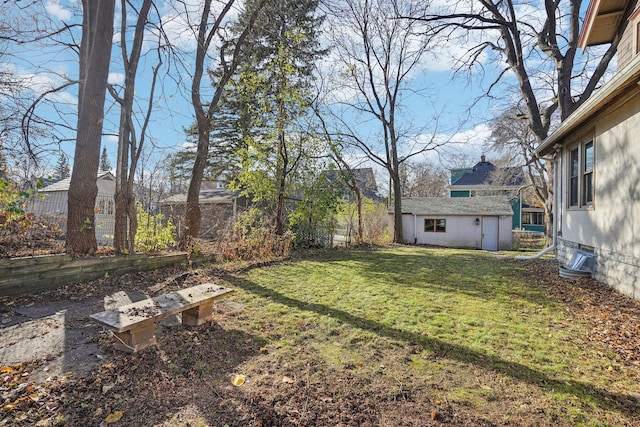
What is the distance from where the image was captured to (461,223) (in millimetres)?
20578

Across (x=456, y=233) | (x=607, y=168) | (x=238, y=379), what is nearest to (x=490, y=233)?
(x=456, y=233)

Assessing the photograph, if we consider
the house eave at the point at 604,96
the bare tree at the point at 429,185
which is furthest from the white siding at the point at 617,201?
the bare tree at the point at 429,185

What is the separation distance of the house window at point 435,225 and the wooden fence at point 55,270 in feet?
60.7

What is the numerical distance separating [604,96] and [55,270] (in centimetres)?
871

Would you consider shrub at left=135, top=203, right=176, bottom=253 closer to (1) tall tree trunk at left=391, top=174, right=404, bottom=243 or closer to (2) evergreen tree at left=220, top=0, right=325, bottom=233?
(2) evergreen tree at left=220, top=0, right=325, bottom=233

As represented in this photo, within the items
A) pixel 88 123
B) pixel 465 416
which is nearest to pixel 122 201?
pixel 88 123

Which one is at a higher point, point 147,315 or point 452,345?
point 147,315

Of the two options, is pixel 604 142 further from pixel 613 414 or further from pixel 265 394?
pixel 265 394

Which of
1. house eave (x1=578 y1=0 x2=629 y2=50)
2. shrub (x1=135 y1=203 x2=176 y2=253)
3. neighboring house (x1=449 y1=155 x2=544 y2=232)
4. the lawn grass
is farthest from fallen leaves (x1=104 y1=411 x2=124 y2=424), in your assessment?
neighboring house (x1=449 y1=155 x2=544 y2=232)

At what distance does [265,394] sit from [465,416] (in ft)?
4.55

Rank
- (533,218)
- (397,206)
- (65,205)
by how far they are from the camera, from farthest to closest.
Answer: (533,218) → (397,206) → (65,205)

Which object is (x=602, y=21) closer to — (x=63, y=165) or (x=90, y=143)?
(x=90, y=143)

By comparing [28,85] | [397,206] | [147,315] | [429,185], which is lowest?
[147,315]

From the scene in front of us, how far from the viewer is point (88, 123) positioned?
5.54 metres
